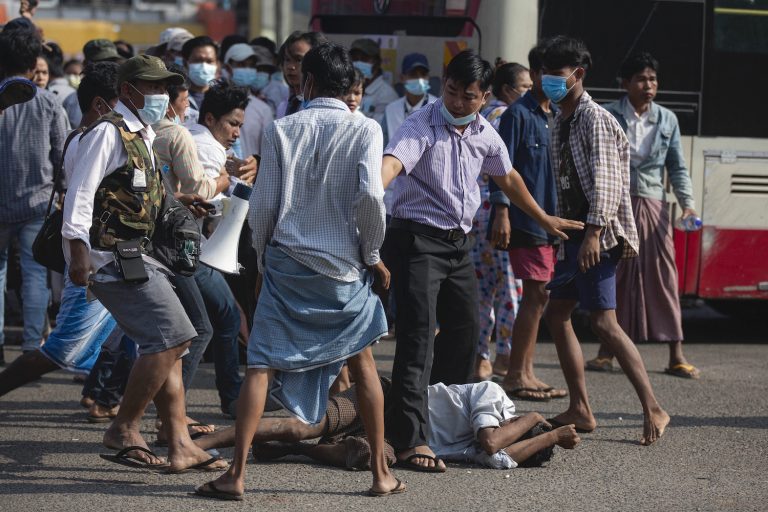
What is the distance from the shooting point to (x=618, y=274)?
8.50 m

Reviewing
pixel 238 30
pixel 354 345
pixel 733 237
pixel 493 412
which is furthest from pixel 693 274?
pixel 238 30

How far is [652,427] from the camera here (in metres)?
6.25

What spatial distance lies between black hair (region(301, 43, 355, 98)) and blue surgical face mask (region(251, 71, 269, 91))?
16.4 ft

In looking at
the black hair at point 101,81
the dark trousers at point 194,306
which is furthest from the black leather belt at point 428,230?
the black hair at point 101,81

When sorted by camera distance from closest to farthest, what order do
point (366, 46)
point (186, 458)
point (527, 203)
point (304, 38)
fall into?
point (186, 458) → point (527, 203) → point (304, 38) → point (366, 46)

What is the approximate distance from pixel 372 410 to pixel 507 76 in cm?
366

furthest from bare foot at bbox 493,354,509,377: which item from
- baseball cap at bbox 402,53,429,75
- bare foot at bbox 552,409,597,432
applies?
baseball cap at bbox 402,53,429,75

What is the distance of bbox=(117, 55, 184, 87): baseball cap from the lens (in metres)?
5.41

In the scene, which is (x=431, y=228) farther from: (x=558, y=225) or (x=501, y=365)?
(x=501, y=365)

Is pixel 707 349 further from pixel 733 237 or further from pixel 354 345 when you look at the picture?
pixel 354 345

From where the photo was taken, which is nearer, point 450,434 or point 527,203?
point 450,434

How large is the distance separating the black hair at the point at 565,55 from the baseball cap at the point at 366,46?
11.2ft

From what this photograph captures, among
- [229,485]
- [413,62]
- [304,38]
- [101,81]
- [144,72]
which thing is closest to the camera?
[229,485]

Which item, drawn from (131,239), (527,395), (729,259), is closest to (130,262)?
(131,239)
